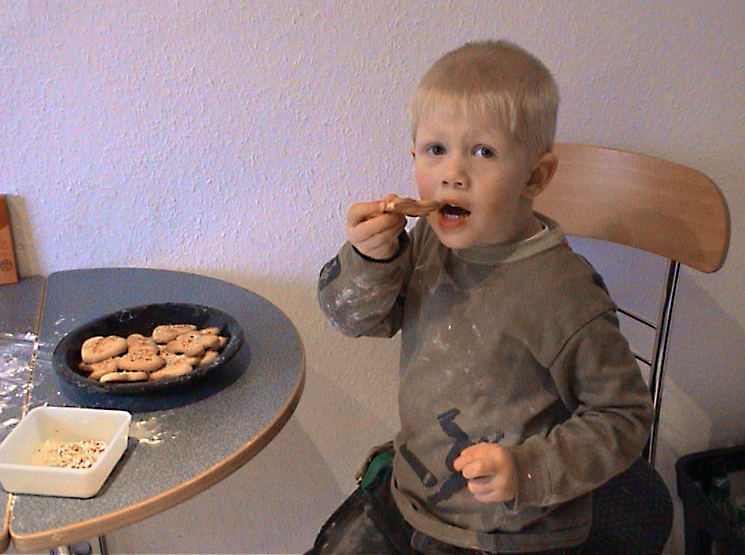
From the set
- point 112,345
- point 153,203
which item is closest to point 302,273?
point 153,203

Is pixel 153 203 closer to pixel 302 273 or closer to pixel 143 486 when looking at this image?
pixel 302 273

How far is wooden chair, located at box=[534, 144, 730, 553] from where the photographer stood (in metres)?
0.98

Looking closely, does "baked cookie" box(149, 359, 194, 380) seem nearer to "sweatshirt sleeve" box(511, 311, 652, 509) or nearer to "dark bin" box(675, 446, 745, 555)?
"sweatshirt sleeve" box(511, 311, 652, 509)

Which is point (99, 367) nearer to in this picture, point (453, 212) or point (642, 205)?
point (453, 212)

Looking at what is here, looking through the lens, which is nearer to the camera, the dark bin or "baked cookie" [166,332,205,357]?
"baked cookie" [166,332,205,357]

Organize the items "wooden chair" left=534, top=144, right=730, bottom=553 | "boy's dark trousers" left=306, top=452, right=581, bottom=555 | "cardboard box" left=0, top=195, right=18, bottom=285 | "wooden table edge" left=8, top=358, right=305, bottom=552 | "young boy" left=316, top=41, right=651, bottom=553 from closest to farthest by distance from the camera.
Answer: "wooden table edge" left=8, top=358, right=305, bottom=552, "young boy" left=316, top=41, right=651, bottom=553, "boy's dark trousers" left=306, top=452, right=581, bottom=555, "wooden chair" left=534, top=144, right=730, bottom=553, "cardboard box" left=0, top=195, right=18, bottom=285

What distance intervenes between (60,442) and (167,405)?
113 mm

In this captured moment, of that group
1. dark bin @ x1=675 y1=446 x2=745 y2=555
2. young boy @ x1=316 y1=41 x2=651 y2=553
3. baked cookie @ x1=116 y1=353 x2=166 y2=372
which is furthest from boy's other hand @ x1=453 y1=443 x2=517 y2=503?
dark bin @ x1=675 y1=446 x2=745 y2=555

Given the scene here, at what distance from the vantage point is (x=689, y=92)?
1.21 metres

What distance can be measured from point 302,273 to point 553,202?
0.42 m

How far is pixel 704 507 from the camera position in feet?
4.16

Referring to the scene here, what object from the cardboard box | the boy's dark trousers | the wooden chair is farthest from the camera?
the cardboard box

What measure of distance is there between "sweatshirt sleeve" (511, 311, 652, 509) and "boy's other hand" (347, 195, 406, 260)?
217 mm

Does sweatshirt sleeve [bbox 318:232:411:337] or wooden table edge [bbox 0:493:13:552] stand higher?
sweatshirt sleeve [bbox 318:232:411:337]
